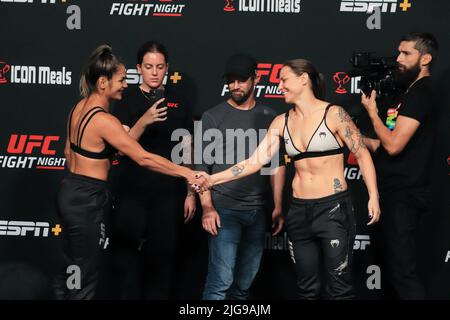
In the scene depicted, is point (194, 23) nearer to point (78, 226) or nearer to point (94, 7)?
point (94, 7)

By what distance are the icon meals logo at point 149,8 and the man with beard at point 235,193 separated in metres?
0.71

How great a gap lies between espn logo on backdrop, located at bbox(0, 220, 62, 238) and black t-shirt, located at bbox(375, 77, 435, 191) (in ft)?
7.63

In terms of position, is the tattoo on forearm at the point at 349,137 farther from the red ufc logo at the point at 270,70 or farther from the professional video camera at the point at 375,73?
the red ufc logo at the point at 270,70

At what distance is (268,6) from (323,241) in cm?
182

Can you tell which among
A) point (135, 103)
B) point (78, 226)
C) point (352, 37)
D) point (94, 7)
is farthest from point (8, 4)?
point (352, 37)

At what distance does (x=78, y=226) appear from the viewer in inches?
169

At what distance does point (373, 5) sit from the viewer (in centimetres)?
522

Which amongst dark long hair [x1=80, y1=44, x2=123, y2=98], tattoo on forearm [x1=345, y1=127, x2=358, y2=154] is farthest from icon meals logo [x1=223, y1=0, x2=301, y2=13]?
tattoo on forearm [x1=345, y1=127, x2=358, y2=154]

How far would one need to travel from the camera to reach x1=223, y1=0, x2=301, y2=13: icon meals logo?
17.2ft

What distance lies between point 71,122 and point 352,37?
2054 mm

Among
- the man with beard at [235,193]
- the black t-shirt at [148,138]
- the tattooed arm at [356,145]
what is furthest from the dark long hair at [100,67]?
the tattooed arm at [356,145]

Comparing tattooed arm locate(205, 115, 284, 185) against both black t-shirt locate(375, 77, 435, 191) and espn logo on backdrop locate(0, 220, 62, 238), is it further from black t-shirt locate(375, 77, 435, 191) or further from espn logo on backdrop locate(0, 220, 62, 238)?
espn logo on backdrop locate(0, 220, 62, 238)

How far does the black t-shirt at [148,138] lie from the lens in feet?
15.9
